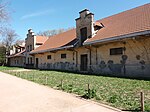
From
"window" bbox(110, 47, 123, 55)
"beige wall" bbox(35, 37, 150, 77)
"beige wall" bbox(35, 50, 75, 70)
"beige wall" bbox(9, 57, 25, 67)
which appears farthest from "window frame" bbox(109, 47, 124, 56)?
"beige wall" bbox(9, 57, 25, 67)

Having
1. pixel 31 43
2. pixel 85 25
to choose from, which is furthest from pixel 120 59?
pixel 31 43

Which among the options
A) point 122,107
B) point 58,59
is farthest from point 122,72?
point 58,59

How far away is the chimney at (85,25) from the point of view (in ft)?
70.3

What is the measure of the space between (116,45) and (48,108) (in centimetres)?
1212

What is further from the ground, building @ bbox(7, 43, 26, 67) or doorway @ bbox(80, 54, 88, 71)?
building @ bbox(7, 43, 26, 67)

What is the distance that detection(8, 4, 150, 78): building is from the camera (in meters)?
15.3

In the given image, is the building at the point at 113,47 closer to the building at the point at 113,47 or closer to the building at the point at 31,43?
the building at the point at 113,47

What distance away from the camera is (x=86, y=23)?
2216cm

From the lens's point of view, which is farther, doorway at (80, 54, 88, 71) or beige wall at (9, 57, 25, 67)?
beige wall at (9, 57, 25, 67)

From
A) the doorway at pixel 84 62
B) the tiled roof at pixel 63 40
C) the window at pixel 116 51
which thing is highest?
the tiled roof at pixel 63 40

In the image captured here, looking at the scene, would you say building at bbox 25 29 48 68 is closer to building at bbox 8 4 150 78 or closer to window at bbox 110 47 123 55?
building at bbox 8 4 150 78

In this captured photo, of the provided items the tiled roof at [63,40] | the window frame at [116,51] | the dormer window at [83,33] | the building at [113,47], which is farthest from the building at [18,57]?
the window frame at [116,51]

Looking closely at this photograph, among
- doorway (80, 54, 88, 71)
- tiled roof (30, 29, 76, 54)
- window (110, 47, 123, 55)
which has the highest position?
tiled roof (30, 29, 76, 54)

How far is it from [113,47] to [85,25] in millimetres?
5524
